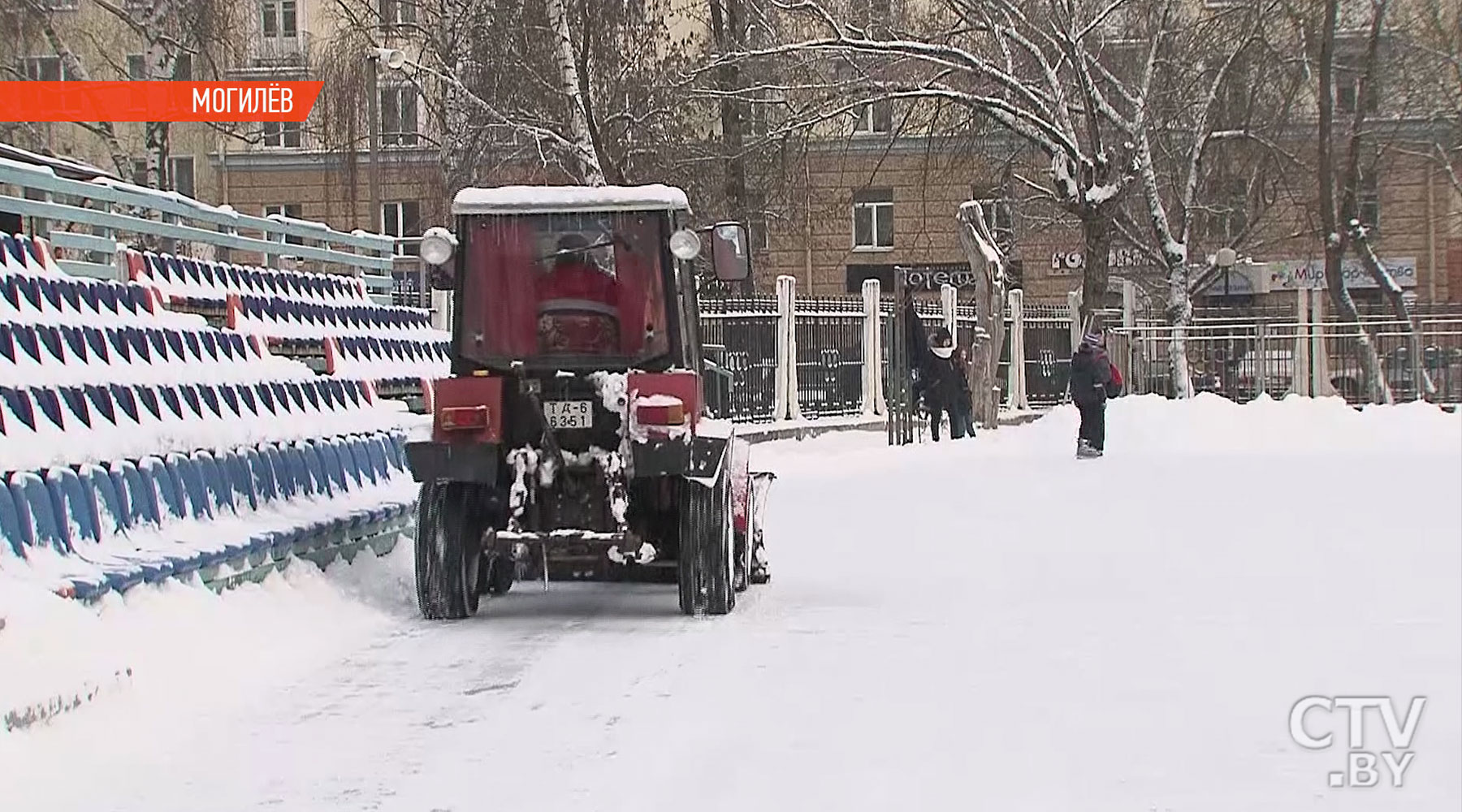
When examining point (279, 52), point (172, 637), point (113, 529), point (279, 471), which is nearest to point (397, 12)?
point (279, 52)

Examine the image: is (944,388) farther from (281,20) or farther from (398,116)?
(281,20)

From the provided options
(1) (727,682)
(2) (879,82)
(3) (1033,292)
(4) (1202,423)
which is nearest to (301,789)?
(1) (727,682)

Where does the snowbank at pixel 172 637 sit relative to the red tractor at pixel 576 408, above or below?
below

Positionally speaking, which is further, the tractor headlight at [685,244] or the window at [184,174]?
the window at [184,174]

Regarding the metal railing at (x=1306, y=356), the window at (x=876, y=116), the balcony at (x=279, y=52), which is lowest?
the metal railing at (x=1306, y=356)

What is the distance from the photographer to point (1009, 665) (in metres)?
8.39

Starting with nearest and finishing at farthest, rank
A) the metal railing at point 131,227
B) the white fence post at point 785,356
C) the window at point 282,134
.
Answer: the metal railing at point 131,227, the white fence post at point 785,356, the window at point 282,134

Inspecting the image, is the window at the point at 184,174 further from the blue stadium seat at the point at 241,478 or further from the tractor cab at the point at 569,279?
the tractor cab at the point at 569,279

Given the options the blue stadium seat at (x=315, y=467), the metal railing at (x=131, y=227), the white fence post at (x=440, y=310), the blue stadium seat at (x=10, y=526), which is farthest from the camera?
the white fence post at (x=440, y=310)

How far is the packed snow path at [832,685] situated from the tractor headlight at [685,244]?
208 centimetres

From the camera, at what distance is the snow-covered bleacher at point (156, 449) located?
8.11 metres

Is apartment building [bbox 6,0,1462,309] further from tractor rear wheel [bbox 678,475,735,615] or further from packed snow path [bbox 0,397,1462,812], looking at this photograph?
tractor rear wheel [bbox 678,475,735,615]

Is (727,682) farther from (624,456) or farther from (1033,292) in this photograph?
(1033,292)

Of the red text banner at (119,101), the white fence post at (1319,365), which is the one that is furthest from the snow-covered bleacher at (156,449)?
the white fence post at (1319,365)
